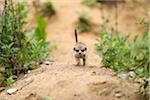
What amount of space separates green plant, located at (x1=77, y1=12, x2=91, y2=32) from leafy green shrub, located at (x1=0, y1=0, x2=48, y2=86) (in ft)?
10.5

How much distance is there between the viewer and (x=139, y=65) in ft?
13.5

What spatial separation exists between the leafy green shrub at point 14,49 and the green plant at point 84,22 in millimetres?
3195

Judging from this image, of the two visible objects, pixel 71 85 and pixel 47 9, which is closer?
pixel 71 85

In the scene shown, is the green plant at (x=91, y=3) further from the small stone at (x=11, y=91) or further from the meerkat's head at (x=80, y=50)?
the small stone at (x=11, y=91)

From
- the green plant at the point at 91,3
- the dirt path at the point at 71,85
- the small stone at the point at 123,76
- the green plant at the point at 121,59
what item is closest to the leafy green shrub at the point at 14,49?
the dirt path at the point at 71,85

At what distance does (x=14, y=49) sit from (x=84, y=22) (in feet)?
12.3

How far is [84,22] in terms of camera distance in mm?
8445

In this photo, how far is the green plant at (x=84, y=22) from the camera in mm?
8289

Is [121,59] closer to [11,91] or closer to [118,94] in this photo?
[118,94]

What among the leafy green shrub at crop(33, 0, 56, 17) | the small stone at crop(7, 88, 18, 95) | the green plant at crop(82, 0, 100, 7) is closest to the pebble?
the small stone at crop(7, 88, 18, 95)

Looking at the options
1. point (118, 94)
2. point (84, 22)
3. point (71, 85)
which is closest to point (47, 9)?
point (84, 22)

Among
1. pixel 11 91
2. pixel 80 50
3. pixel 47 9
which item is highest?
pixel 47 9

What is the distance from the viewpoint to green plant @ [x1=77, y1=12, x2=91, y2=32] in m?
8.29

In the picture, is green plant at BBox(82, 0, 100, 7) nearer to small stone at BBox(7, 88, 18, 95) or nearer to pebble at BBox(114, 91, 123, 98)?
small stone at BBox(7, 88, 18, 95)
